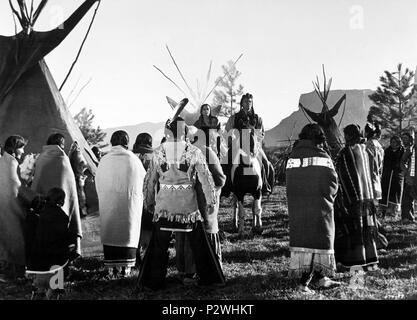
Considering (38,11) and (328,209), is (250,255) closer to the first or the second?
(328,209)

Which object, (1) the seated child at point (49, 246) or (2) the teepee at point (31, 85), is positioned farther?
(2) the teepee at point (31, 85)

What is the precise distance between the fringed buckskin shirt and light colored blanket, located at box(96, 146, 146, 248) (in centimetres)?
101

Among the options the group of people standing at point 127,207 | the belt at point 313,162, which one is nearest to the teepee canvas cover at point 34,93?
the group of people standing at point 127,207

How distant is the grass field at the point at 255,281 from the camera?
5.04 meters

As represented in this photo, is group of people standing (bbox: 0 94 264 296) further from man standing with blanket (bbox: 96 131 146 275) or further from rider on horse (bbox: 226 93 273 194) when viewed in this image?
rider on horse (bbox: 226 93 273 194)

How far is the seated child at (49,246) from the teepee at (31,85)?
251 cm

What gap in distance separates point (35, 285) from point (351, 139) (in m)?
3.89

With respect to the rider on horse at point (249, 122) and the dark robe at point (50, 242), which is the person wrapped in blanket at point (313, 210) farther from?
the rider on horse at point (249, 122)

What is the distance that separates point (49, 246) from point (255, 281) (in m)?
2.35

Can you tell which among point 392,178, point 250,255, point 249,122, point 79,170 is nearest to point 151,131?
point 392,178

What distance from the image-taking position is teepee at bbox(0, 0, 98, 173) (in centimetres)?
739
